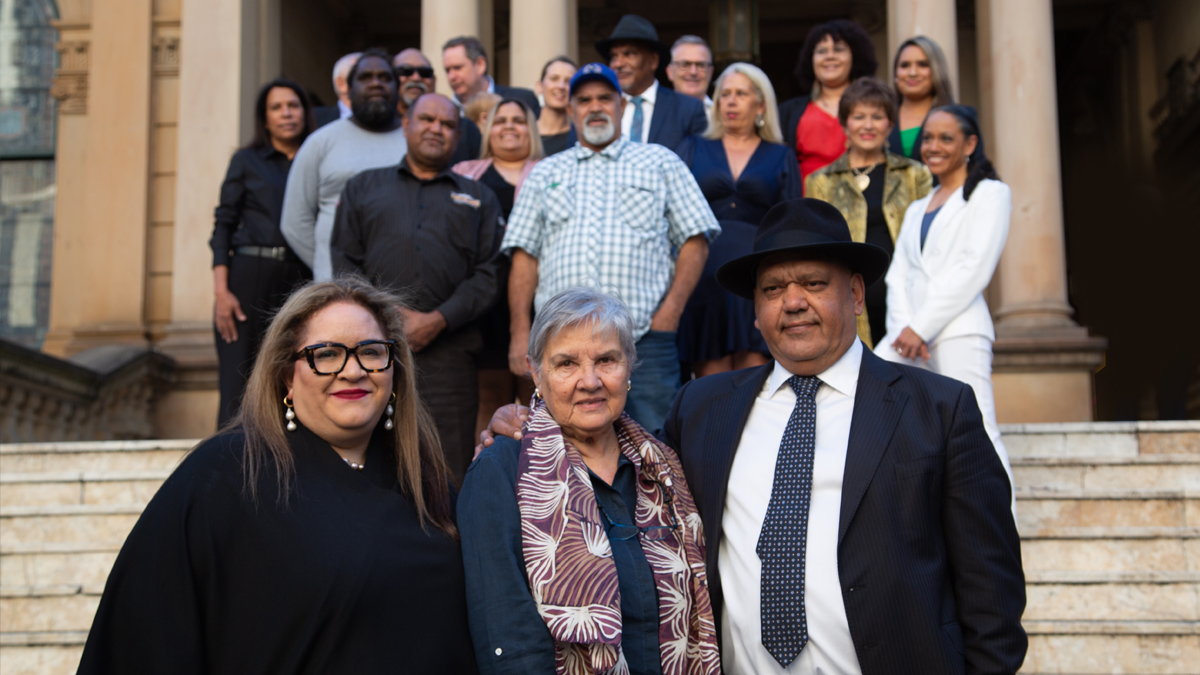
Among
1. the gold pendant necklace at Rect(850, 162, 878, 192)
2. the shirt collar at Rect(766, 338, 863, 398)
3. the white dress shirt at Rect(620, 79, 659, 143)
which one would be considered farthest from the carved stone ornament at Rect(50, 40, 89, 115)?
the shirt collar at Rect(766, 338, 863, 398)

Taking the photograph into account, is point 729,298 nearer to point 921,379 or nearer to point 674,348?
point 674,348

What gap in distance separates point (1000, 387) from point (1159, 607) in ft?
19.1

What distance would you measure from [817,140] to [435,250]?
254cm

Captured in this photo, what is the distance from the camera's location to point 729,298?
5438 mm

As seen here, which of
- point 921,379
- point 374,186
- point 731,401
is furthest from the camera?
point 374,186

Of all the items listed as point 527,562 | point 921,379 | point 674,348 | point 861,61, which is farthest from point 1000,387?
point 527,562

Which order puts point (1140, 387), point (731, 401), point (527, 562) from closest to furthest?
point (527, 562)
point (731, 401)
point (1140, 387)

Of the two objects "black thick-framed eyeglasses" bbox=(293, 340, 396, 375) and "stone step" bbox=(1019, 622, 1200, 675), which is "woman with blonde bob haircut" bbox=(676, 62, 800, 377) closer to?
"stone step" bbox=(1019, 622, 1200, 675)

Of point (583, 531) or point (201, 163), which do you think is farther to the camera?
point (201, 163)

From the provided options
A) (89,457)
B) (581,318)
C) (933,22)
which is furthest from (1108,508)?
(933,22)

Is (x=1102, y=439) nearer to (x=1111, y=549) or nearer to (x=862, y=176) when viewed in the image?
(x=1111, y=549)

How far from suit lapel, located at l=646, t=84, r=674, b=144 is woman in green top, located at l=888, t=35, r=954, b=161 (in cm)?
135

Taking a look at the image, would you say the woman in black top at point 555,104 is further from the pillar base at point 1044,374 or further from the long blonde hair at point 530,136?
the pillar base at point 1044,374

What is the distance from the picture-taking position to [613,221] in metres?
4.91
